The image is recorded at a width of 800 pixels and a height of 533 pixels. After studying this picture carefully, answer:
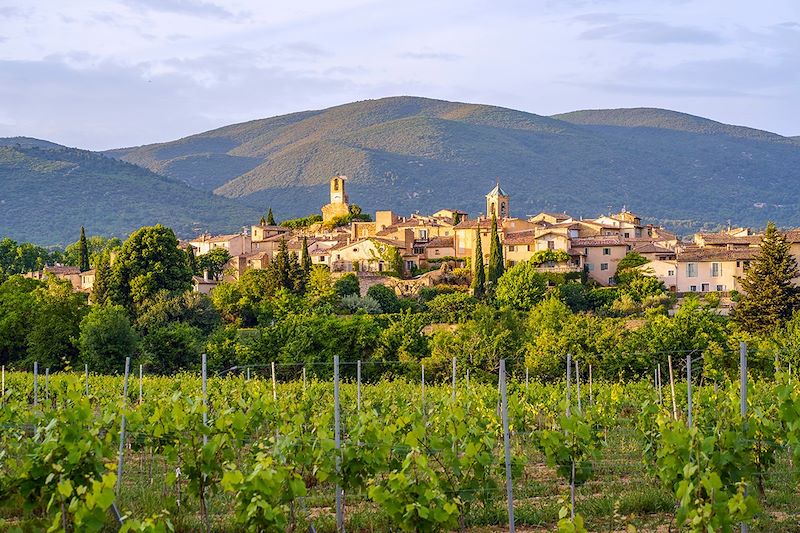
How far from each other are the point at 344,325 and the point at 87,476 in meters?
25.8

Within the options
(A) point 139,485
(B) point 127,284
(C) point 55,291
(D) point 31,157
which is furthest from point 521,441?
(D) point 31,157

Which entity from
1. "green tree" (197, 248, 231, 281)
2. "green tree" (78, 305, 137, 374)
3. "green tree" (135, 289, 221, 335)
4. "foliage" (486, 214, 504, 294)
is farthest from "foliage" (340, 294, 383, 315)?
"green tree" (197, 248, 231, 281)

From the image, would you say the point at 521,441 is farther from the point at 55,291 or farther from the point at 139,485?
the point at 55,291

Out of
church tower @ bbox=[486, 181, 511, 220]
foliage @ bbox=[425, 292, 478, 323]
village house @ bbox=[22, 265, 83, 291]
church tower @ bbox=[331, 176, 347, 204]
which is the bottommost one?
foliage @ bbox=[425, 292, 478, 323]

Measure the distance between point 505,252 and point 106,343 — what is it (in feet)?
98.9

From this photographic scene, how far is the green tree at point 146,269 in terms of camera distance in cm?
4359

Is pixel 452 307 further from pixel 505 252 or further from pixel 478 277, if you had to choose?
pixel 505 252

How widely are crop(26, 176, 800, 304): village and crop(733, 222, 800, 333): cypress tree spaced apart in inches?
323

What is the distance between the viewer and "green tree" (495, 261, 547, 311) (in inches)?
1847

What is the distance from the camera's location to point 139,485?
12133mm

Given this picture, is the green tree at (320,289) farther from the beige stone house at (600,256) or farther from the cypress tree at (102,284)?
the beige stone house at (600,256)

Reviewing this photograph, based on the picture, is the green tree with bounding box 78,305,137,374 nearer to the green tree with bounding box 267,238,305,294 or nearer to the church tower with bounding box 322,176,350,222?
the green tree with bounding box 267,238,305,294

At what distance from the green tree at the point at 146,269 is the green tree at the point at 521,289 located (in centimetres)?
1279

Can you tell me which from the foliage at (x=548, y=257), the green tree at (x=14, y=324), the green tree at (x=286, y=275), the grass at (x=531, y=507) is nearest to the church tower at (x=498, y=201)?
the foliage at (x=548, y=257)
